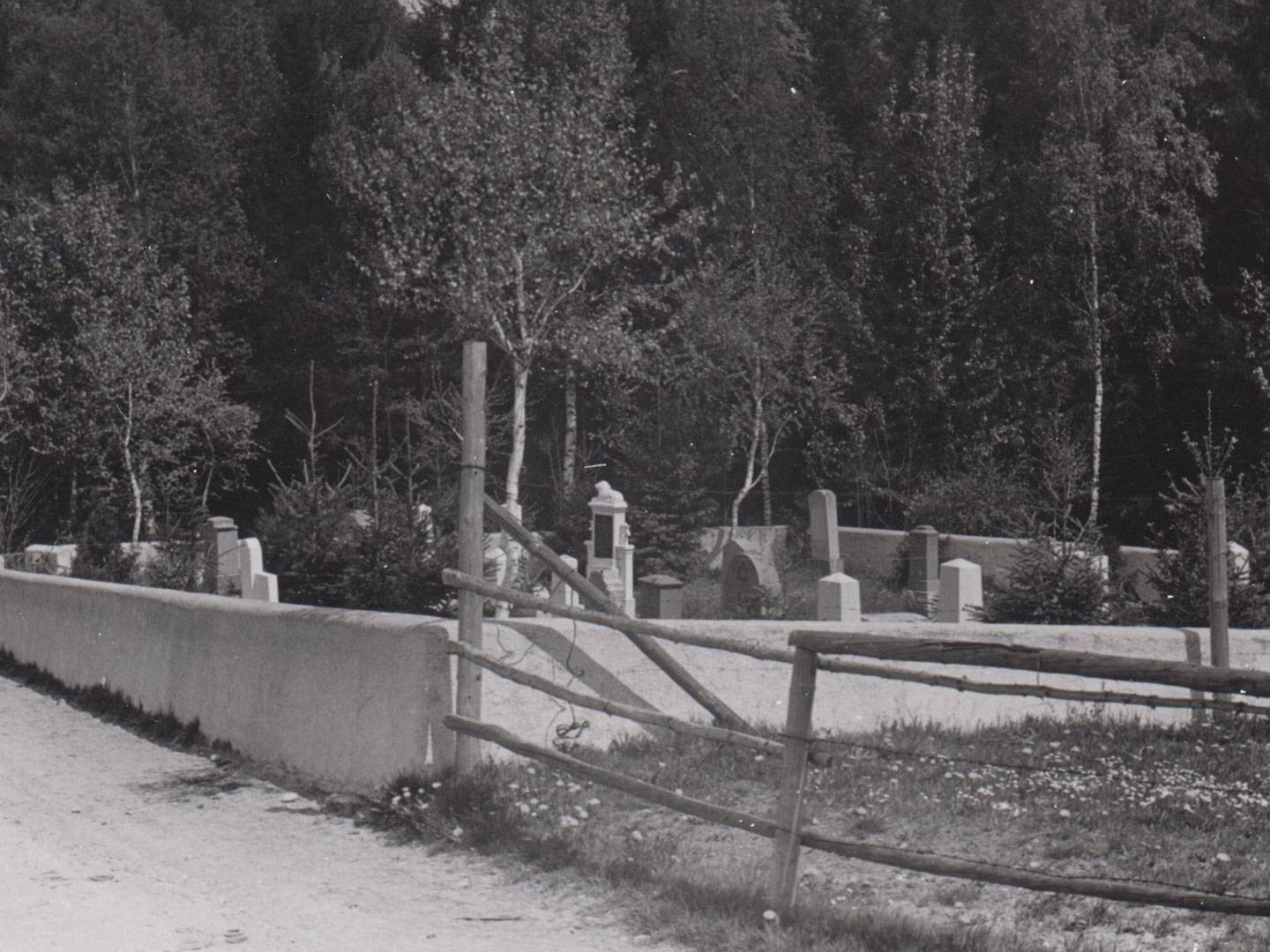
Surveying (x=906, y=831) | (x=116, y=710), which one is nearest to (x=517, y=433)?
(x=116, y=710)

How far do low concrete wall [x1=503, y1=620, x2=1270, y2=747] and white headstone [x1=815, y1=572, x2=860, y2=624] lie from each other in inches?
181

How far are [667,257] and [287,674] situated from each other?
26465 mm

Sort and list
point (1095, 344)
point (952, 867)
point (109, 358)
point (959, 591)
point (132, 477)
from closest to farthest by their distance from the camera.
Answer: point (952, 867) < point (959, 591) < point (1095, 344) < point (109, 358) < point (132, 477)

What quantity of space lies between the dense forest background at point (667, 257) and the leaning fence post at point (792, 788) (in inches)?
779

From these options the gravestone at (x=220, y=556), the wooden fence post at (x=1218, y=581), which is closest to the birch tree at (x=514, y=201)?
the gravestone at (x=220, y=556)

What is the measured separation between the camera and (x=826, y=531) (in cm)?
2392

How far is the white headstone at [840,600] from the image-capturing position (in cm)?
1570

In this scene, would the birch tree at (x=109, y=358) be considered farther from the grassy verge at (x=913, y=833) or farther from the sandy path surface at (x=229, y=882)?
the grassy verge at (x=913, y=833)

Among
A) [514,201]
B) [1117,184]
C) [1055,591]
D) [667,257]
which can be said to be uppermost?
[1117,184]

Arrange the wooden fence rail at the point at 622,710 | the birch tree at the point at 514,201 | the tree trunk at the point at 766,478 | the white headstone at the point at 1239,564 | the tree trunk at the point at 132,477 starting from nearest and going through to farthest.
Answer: the wooden fence rail at the point at 622,710, the white headstone at the point at 1239,564, the birch tree at the point at 514,201, the tree trunk at the point at 132,477, the tree trunk at the point at 766,478

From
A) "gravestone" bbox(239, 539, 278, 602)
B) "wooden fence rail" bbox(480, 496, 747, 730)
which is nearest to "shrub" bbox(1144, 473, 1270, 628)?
"wooden fence rail" bbox(480, 496, 747, 730)

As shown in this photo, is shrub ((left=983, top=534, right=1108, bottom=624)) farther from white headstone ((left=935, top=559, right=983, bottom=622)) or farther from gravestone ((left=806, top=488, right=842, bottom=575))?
gravestone ((left=806, top=488, right=842, bottom=575))

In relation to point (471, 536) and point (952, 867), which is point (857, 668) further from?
point (471, 536)

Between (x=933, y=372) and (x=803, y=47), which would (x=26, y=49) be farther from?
(x=933, y=372)
